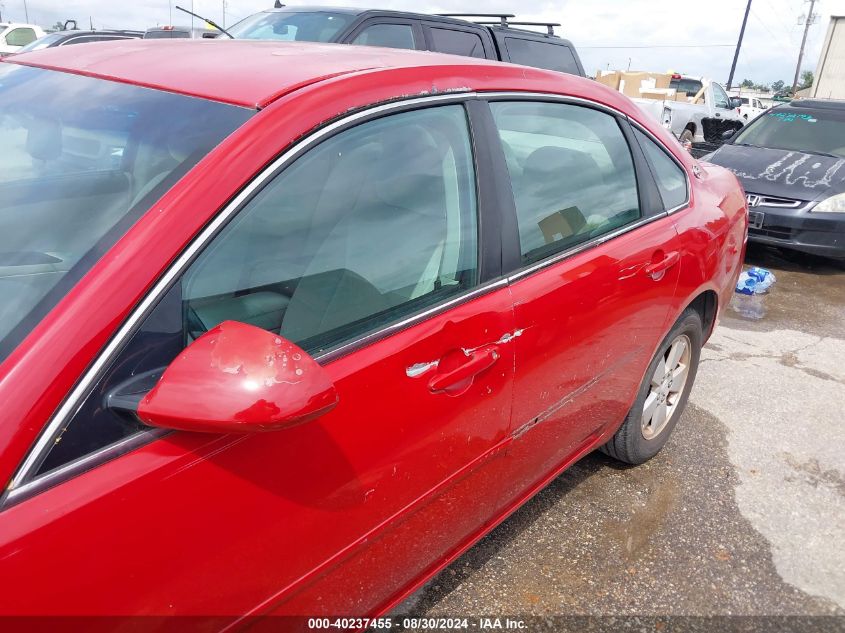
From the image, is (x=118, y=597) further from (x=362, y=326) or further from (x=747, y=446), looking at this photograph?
(x=747, y=446)

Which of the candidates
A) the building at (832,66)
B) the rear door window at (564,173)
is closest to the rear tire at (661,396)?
the rear door window at (564,173)

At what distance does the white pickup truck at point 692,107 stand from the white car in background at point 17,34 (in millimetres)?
13521

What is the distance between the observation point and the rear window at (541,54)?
766 cm

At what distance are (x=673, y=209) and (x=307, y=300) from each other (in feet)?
5.77

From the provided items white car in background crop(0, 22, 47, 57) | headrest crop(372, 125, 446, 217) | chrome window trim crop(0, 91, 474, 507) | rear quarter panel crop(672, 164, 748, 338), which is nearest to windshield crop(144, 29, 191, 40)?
white car in background crop(0, 22, 47, 57)

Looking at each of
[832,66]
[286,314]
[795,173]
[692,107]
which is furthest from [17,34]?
[832,66]

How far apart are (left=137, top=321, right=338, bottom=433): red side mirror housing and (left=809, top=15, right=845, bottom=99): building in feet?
72.4

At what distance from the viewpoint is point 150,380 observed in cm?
117

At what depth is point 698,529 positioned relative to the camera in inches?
103

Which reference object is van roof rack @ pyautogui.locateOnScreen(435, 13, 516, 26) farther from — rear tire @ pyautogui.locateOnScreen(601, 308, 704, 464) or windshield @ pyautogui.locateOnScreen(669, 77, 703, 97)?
windshield @ pyautogui.locateOnScreen(669, 77, 703, 97)

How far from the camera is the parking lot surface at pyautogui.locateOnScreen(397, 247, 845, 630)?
225 centimetres

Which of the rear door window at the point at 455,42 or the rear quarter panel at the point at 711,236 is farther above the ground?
the rear door window at the point at 455,42

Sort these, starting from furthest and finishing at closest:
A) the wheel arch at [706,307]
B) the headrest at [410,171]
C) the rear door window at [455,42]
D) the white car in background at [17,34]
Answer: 1. the white car in background at [17,34]
2. the rear door window at [455,42]
3. the wheel arch at [706,307]
4. the headrest at [410,171]

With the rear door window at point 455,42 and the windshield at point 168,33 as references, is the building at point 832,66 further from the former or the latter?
the windshield at point 168,33
